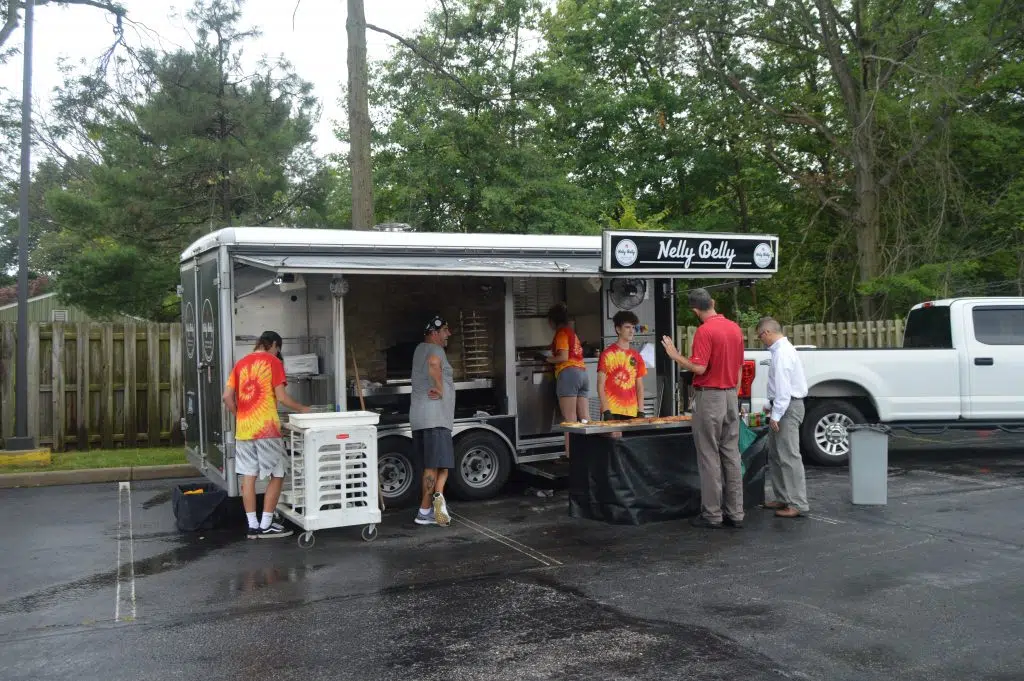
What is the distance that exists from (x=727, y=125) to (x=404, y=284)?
14888 millimetres

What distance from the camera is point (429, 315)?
1151cm

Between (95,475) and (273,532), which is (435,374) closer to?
(273,532)

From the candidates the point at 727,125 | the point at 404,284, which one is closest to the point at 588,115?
the point at 727,125

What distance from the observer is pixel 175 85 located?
1817 centimetres

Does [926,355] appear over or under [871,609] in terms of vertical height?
over

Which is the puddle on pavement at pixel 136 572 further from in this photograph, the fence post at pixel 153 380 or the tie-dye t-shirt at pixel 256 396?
the fence post at pixel 153 380

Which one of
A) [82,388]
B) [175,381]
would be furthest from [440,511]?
[82,388]

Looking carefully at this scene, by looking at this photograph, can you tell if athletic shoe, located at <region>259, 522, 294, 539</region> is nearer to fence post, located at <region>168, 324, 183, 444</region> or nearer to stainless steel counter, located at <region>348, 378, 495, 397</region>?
stainless steel counter, located at <region>348, 378, 495, 397</region>

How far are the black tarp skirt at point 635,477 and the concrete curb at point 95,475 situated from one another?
5250 millimetres

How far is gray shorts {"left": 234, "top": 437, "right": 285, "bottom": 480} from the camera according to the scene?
8180mm

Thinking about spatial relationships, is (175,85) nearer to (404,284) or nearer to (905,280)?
(404,284)

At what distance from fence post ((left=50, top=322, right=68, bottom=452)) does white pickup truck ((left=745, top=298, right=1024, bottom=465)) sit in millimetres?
9471

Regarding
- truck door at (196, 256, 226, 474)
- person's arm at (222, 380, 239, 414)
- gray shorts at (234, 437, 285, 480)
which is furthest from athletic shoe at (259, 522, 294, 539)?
person's arm at (222, 380, 239, 414)

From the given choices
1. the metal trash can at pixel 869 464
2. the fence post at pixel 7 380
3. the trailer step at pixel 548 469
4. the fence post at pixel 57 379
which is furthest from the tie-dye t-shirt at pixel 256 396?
the fence post at pixel 7 380
